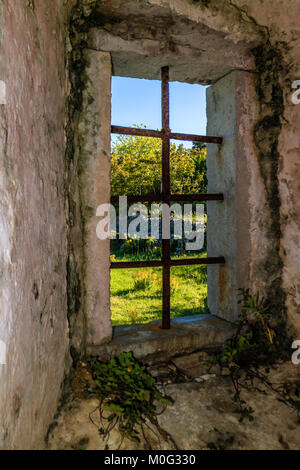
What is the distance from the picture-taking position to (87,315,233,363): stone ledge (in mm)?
1745

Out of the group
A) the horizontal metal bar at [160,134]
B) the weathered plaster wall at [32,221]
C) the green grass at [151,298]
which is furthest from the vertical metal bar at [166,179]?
the green grass at [151,298]

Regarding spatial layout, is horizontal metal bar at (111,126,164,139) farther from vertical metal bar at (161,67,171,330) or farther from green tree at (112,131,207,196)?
green tree at (112,131,207,196)

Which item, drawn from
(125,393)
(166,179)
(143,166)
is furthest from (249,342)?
(143,166)

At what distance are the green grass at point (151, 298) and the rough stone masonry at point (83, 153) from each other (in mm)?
1627

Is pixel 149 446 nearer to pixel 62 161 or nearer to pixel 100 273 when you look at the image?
pixel 100 273

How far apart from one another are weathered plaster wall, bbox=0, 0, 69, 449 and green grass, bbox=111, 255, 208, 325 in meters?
1.88

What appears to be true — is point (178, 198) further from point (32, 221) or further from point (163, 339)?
point (32, 221)

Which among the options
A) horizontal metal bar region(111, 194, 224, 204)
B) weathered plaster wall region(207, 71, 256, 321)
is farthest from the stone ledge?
horizontal metal bar region(111, 194, 224, 204)

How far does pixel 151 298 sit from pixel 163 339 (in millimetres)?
2576

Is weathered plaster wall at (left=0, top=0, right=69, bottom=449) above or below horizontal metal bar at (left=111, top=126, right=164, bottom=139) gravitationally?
below

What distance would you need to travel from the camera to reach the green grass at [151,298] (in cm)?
360

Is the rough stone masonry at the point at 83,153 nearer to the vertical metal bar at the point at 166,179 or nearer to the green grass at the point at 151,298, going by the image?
the vertical metal bar at the point at 166,179

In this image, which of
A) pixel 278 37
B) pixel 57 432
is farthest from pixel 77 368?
pixel 278 37

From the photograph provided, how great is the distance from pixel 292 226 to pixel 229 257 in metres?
0.45
